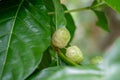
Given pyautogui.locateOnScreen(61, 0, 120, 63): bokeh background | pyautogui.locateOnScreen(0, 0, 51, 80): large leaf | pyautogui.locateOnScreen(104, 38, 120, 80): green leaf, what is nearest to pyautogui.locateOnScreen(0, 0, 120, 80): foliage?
pyautogui.locateOnScreen(0, 0, 51, 80): large leaf

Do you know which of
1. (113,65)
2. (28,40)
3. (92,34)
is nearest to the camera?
(113,65)

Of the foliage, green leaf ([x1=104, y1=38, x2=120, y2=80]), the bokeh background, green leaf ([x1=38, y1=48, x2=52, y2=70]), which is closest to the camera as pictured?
green leaf ([x1=104, y1=38, x2=120, y2=80])

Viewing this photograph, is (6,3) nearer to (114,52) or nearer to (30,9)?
(30,9)

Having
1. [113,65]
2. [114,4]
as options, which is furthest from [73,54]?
[113,65]

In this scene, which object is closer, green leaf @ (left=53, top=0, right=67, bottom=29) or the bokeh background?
green leaf @ (left=53, top=0, right=67, bottom=29)

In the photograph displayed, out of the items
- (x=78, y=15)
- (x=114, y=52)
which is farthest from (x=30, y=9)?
(x=78, y=15)

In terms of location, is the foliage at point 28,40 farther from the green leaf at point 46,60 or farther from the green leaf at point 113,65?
the green leaf at point 113,65

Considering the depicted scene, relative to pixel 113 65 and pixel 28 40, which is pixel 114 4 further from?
pixel 113 65

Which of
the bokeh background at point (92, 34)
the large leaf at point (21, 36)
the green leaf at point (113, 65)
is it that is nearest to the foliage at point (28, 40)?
the large leaf at point (21, 36)

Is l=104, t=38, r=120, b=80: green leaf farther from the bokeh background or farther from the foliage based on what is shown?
the bokeh background
